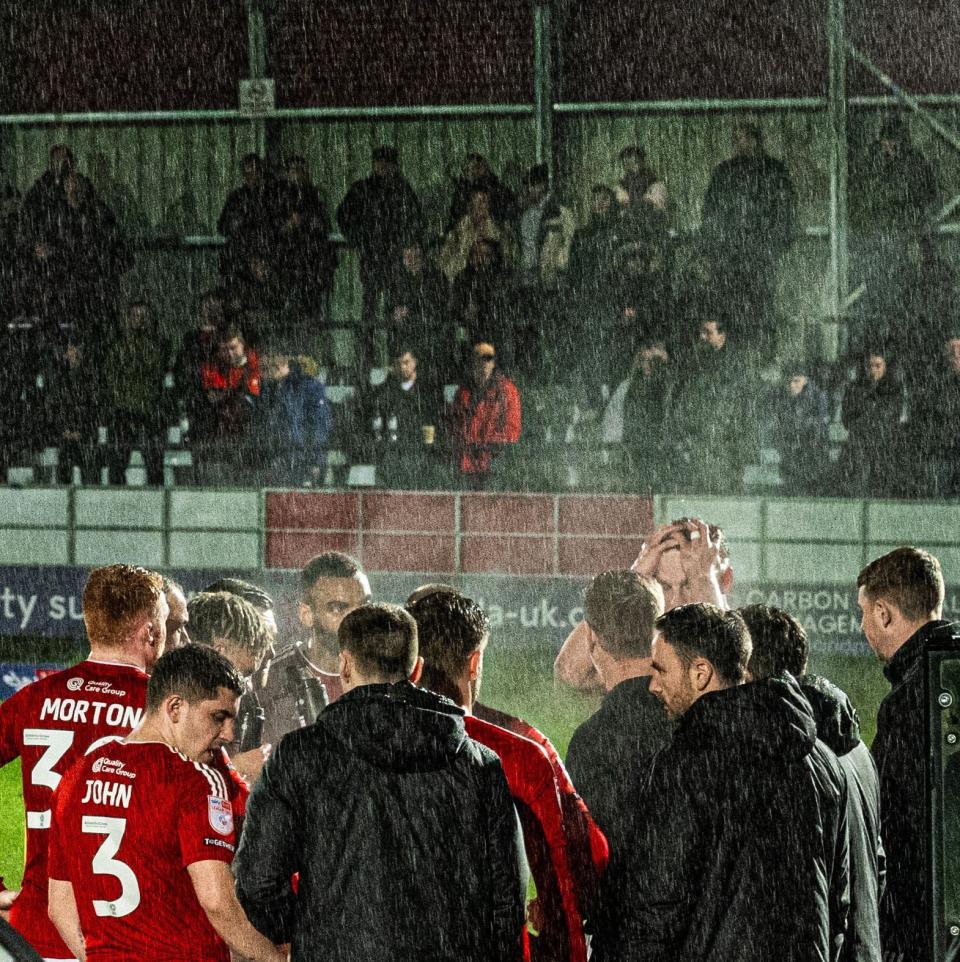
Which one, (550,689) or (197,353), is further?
(197,353)

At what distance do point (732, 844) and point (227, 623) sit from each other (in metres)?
1.94

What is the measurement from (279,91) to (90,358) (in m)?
4.71

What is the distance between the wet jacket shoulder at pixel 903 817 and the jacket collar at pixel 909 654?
0.15m

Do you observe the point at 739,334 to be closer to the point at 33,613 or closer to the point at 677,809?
the point at 33,613

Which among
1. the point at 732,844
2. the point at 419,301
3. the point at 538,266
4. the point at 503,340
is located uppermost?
the point at 538,266

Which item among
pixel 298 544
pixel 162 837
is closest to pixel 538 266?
pixel 298 544

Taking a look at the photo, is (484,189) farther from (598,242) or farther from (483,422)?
(483,422)

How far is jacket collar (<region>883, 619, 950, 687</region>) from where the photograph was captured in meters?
4.16

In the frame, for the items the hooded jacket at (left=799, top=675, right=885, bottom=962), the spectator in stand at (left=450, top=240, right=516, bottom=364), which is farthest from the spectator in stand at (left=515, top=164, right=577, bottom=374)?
the hooded jacket at (left=799, top=675, right=885, bottom=962)

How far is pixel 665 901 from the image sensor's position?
128 inches

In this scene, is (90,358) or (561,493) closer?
(561,493)

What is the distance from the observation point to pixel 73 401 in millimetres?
14078

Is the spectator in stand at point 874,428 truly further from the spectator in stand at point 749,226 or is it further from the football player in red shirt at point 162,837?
the football player in red shirt at point 162,837

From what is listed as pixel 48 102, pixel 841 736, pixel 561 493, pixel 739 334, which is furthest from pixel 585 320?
Answer: pixel 841 736
